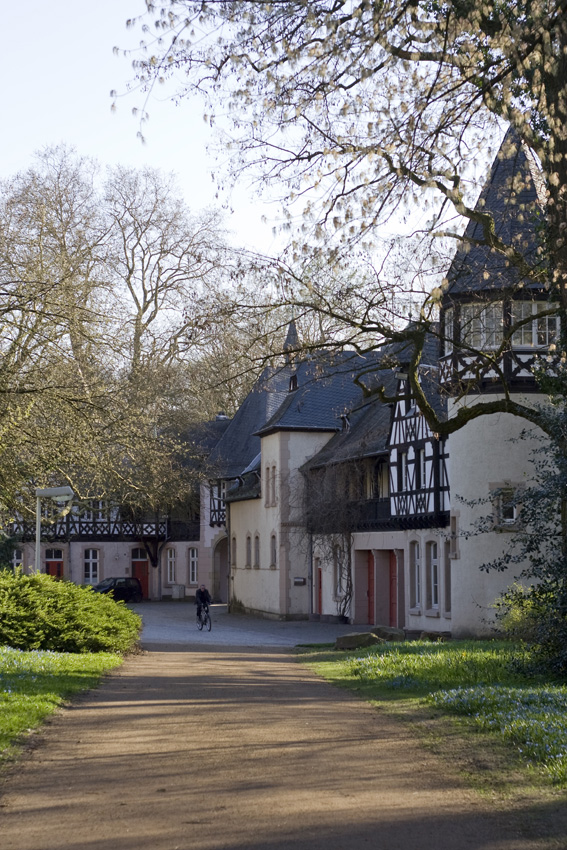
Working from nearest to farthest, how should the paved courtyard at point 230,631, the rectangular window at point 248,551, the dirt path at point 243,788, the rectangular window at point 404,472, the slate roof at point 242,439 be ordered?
the dirt path at point 243,788
the paved courtyard at point 230,631
the rectangular window at point 404,472
the rectangular window at point 248,551
the slate roof at point 242,439

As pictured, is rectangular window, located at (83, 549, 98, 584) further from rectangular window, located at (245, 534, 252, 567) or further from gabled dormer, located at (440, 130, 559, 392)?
gabled dormer, located at (440, 130, 559, 392)

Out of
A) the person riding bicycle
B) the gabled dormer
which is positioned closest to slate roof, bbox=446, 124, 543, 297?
the gabled dormer

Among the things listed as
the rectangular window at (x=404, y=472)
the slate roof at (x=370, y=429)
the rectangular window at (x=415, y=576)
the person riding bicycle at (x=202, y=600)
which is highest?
the slate roof at (x=370, y=429)

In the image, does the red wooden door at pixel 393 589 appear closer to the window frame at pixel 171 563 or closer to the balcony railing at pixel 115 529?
the balcony railing at pixel 115 529

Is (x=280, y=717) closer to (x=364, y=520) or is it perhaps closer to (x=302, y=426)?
(x=364, y=520)

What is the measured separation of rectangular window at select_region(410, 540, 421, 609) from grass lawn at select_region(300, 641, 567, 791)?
12608 millimetres

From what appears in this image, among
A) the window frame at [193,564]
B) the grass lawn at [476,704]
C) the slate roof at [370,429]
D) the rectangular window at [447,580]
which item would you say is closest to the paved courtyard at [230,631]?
the rectangular window at [447,580]

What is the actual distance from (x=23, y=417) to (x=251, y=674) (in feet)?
17.6

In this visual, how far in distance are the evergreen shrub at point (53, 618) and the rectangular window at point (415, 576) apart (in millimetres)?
13654

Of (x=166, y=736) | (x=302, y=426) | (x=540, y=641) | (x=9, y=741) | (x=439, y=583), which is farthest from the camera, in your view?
(x=302, y=426)

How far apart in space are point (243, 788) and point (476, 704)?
434cm

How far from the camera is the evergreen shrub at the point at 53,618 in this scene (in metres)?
18.2

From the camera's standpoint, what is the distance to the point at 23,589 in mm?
18578

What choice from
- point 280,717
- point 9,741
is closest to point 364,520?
point 280,717
